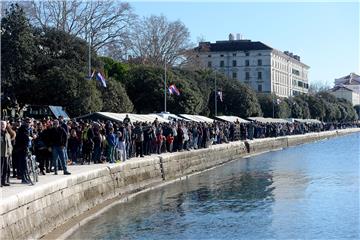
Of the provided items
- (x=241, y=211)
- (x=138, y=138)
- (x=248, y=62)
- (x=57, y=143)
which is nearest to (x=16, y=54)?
(x=138, y=138)

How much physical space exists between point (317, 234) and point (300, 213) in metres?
3.12

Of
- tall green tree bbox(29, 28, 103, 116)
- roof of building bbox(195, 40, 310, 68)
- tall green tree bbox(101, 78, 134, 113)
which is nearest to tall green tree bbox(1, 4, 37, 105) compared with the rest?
tall green tree bbox(29, 28, 103, 116)

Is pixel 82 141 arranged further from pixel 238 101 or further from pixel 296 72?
pixel 296 72

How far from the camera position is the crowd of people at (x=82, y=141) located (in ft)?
54.9

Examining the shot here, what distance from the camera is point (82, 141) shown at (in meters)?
23.8

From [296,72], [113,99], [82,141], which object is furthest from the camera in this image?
[296,72]

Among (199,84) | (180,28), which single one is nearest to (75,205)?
(199,84)

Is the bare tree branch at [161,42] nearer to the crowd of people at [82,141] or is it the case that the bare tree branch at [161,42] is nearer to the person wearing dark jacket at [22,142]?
the crowd of people at [82,141]

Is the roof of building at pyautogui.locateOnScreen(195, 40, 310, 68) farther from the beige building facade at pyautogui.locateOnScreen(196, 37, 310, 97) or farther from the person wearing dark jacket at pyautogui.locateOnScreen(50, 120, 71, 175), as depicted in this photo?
the person wearing dark jacket at pyautogui.locateOnScreen(50, 120, 71, 175)

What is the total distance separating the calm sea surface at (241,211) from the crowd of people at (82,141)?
2.38m

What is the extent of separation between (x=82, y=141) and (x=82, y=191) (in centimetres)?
546

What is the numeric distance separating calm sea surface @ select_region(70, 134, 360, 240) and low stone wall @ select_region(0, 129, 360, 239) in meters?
0.69

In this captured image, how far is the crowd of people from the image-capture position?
A: 16719 mm

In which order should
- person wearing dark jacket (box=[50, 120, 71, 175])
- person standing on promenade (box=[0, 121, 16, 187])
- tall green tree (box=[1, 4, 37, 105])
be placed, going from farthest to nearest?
tall green tree (box=[1, 4, 37, 105]) < person wearing dark jacket (box=[50, 120, 71, 175]) < person standing on promenade (box=[0, 121, 16, 187])
